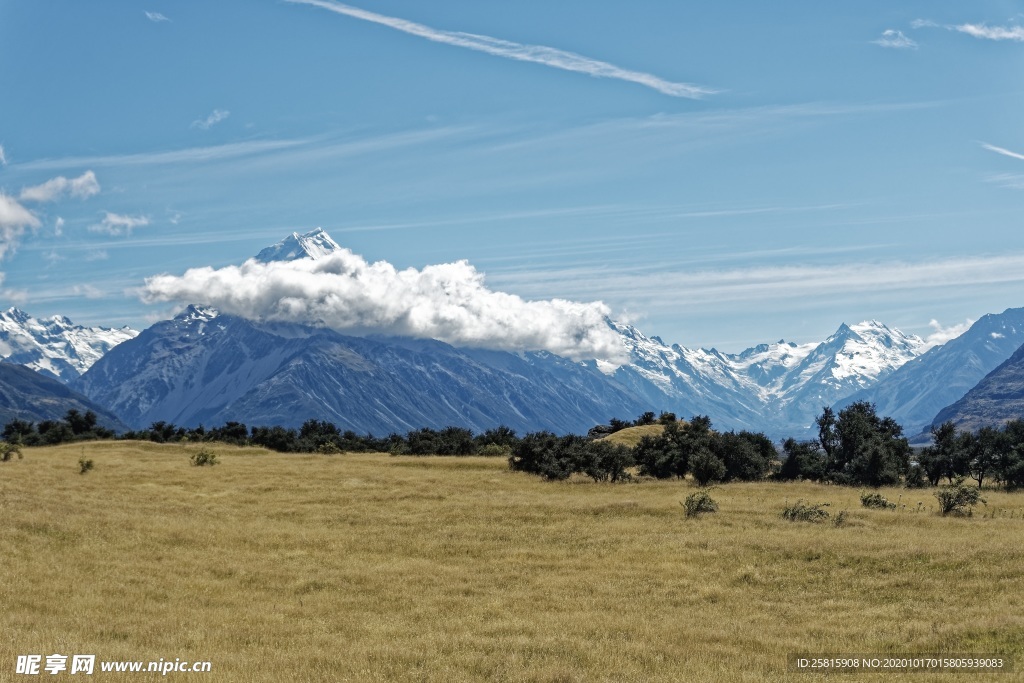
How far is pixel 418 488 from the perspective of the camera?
207ft

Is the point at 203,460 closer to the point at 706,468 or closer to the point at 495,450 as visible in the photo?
the point at 495,450

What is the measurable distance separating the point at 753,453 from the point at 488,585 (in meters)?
58.7

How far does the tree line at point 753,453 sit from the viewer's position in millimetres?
75312

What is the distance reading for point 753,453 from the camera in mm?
86938

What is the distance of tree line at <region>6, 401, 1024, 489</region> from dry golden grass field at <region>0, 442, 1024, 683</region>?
18378mm

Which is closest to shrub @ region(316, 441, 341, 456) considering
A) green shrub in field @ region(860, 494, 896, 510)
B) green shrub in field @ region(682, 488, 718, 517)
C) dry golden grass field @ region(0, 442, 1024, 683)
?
dry golden grass field @ region(0, 442, 1024, 683)

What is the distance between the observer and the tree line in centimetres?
7531

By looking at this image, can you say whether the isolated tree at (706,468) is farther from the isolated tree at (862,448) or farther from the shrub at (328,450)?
the shrub at (328,450)

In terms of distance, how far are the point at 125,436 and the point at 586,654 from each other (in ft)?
328

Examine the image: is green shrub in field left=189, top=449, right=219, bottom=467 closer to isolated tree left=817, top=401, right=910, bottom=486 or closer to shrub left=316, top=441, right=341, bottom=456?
shrub left=316, top=441, right=341, bottom=456

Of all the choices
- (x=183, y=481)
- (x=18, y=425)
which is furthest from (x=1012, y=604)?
(x=18, y=425)

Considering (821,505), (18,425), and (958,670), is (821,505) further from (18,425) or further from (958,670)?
(18,425)

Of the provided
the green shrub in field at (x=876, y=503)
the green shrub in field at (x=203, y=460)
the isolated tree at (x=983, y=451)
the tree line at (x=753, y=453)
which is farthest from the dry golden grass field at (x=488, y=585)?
the isolated tree at (x=983, y=451)

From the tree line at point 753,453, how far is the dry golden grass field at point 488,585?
1838cm
